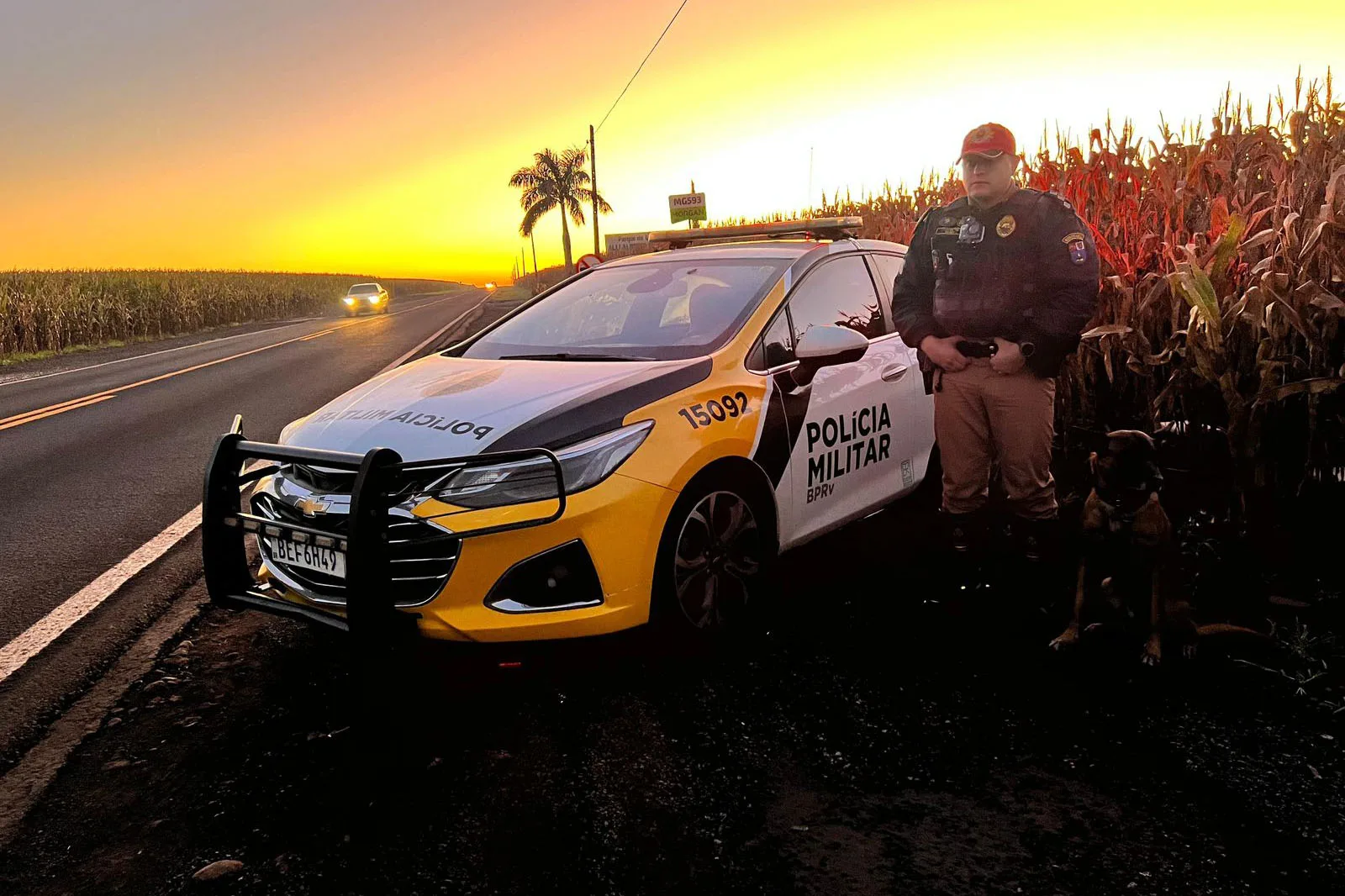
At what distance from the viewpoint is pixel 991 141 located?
410 cm

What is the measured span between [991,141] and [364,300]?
3945 centimetres

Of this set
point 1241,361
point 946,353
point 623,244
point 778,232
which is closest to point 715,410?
point 946,353

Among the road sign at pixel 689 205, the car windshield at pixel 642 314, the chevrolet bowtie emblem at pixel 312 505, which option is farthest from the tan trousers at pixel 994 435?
the road sign at pixel 689 205

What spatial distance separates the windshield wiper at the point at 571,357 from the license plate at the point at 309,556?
52.7 inches

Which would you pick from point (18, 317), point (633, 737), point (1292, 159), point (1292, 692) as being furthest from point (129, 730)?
point (18, 317)

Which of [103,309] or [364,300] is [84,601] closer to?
[103,309]

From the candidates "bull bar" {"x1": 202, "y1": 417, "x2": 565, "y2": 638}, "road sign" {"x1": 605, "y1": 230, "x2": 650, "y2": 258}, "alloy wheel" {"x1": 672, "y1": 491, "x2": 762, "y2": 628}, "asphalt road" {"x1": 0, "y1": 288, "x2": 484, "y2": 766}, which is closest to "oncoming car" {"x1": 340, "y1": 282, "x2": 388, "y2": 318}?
"road sign" {"x1": 605, "y1": 230, "x2": 650, "y2": 258}

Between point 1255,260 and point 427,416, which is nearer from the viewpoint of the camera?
point 427,416

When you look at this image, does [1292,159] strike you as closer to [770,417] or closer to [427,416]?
[770,417]

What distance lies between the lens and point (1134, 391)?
527cm

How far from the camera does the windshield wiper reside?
12.9ft

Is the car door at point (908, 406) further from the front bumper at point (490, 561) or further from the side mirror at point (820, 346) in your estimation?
the front bumper at point (490, 561)

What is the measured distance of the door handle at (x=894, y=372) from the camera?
183 inches

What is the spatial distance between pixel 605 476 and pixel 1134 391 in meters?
3.53
